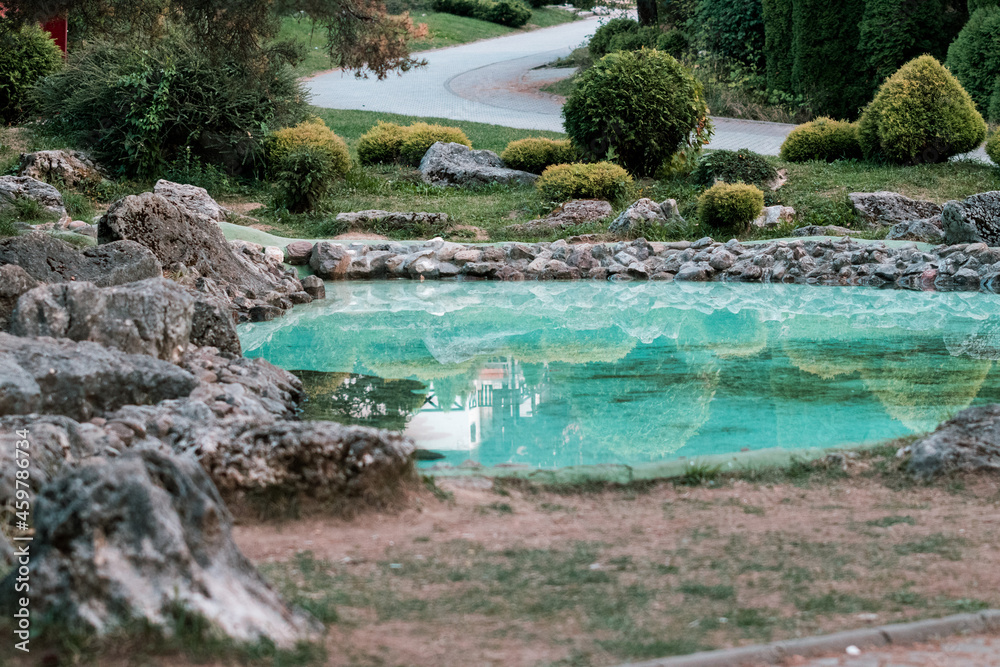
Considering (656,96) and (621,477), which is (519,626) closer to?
(621,477)

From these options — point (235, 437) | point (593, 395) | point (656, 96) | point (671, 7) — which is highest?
point (671, 7)

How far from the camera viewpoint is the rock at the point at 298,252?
14.1 metres

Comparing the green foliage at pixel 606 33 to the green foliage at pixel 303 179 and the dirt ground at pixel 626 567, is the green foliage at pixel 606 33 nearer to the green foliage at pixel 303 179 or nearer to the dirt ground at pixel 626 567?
the green foliage at pixel 303 179

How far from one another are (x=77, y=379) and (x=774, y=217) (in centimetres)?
1136

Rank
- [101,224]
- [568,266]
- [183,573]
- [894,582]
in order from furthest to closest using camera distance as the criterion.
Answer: [568,266]
[101,224]
[894,582]
[183,573]

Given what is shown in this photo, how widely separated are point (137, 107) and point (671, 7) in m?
19.9

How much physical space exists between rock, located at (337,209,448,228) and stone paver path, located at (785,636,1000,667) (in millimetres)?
12486

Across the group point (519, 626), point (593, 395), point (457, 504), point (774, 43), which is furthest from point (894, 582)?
point (774, 43)

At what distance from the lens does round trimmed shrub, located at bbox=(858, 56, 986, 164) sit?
16.3m

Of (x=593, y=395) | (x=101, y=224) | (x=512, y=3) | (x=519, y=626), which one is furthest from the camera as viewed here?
(x=512, y=3)

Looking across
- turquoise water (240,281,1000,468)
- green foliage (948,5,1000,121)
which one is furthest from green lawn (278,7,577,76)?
turquoise water (240,281,1000,468)

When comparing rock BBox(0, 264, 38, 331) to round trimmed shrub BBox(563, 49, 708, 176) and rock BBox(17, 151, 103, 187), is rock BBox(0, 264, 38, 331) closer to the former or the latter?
rock BBox(17, 151, 103, 187)

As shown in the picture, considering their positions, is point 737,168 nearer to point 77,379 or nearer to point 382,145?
point 382,145

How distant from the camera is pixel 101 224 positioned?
10.6m
